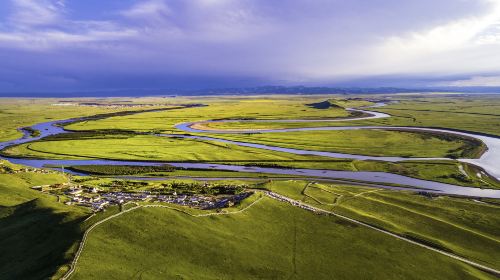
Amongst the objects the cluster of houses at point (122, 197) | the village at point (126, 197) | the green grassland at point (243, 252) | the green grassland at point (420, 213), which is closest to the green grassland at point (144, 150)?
the green grassland at point (420, 213)

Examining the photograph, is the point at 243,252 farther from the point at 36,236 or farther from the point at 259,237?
the point at 36,236

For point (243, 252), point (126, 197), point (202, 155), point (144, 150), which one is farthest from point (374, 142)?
point (243, 252)

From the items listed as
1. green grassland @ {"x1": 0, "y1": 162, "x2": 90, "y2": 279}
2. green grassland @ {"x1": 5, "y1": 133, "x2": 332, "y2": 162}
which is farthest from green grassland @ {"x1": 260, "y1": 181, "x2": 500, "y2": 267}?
green grassland @ {"x1": 5, "y1": 133, "x2": 332, "y2": 162}

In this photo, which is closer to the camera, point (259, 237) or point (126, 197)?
point (259, 237)

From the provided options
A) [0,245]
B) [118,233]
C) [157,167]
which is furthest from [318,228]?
[157,167]

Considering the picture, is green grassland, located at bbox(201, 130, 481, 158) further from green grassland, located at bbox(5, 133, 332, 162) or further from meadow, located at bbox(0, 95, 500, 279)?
meadow, located at bbox(0, 95, 500, 279)

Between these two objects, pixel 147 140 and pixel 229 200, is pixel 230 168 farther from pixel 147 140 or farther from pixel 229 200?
pixel 147 140

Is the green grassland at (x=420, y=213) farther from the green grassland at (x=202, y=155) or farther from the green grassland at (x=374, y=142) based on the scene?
the green grassland at (x=374, y=142)
